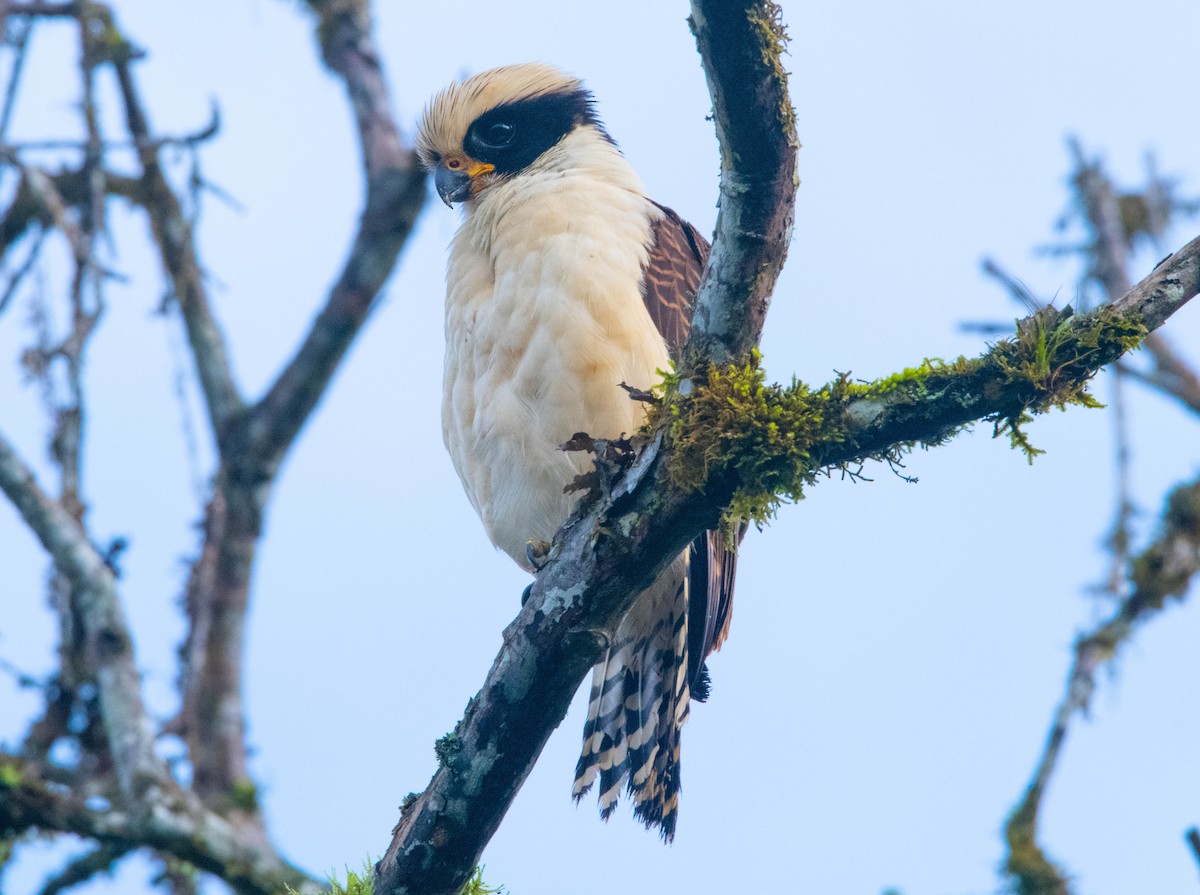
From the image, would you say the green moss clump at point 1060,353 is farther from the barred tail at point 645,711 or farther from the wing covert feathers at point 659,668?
the barred tail at point 645,711

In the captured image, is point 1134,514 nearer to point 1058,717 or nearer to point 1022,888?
point 1058,717

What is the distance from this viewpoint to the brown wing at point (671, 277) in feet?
13.0

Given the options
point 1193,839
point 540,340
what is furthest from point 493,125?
point 1193,839

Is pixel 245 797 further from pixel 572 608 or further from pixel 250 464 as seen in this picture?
pixel 572 608

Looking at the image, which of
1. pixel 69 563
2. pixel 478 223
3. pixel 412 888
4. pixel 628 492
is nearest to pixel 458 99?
pixel 478 223

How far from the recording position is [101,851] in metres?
4.84

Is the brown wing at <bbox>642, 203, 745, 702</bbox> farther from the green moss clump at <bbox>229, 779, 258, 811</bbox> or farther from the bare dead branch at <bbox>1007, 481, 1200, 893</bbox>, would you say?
the green moss clump at <bbox>229, 779, 258, 811</bbox>

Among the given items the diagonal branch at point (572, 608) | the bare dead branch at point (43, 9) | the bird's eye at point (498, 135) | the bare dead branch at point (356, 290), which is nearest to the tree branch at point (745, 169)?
the diagonal branch at point (572, 608)

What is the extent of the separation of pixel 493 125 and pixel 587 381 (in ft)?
5.47

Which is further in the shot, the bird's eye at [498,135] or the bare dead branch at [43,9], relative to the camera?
the bare dead branch at [43,9]

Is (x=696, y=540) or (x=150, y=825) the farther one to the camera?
(x=150, y=825)

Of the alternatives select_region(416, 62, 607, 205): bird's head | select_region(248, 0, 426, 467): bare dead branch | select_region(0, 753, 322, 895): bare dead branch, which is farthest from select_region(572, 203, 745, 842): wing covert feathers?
select_region(248, 0, 426, 467): bare dead branch

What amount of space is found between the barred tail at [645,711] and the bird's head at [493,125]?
177 cm

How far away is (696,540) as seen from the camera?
381cm
